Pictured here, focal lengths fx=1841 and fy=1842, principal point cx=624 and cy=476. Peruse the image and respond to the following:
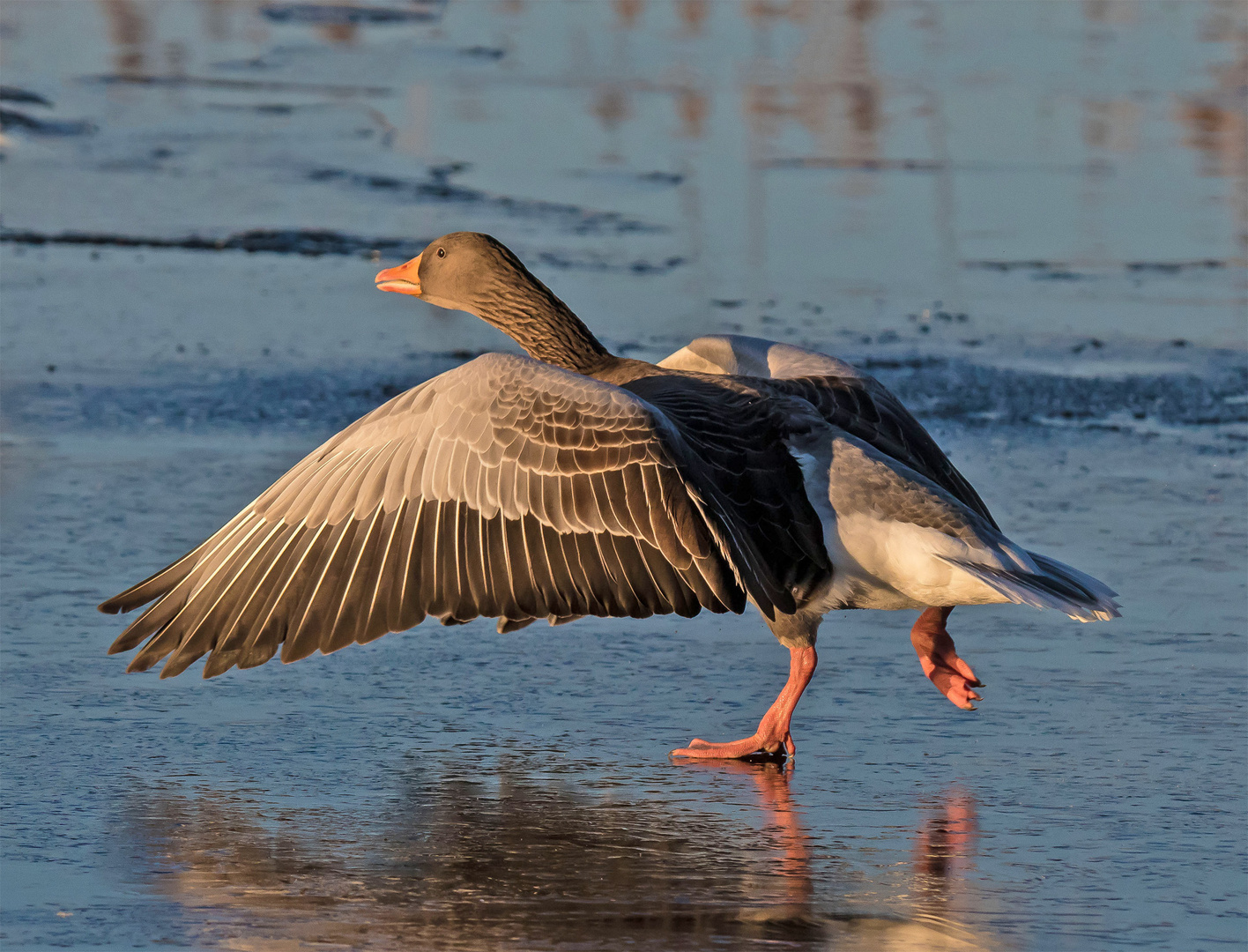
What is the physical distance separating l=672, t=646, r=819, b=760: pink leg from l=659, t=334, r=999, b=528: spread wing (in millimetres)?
763

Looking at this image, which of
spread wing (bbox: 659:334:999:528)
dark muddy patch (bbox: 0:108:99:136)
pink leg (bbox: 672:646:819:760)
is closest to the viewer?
pink leg (bbox: 672:646:819:760)

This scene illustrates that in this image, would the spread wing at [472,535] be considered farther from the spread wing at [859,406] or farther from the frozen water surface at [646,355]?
the spread wing at [859,406]

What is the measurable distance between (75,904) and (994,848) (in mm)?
1972

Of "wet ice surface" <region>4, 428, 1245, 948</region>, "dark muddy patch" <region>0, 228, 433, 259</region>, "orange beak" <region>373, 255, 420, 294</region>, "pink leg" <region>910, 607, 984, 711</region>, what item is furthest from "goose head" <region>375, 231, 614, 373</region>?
"dark muddy patch" <region>0, 228, 433, 259</region>

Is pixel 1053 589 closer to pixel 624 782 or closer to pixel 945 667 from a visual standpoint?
pixel 945 667

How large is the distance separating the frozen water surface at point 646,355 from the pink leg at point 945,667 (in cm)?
10

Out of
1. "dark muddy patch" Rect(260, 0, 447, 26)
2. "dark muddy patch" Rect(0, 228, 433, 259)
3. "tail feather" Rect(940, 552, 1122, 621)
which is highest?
"dark muddy patch" Rect(260, 0, 447, 26)

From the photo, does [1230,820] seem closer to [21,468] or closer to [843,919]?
[843,919]

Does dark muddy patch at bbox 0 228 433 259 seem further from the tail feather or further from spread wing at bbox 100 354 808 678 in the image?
the tail feather

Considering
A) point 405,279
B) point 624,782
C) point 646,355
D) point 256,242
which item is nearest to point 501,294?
point 405,279

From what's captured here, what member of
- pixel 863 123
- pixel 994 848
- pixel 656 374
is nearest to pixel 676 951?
pixel 994 848

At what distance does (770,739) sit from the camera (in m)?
4.80

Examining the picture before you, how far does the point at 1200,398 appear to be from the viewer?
340 inches

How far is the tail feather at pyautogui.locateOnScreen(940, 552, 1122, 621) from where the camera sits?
4.61m
